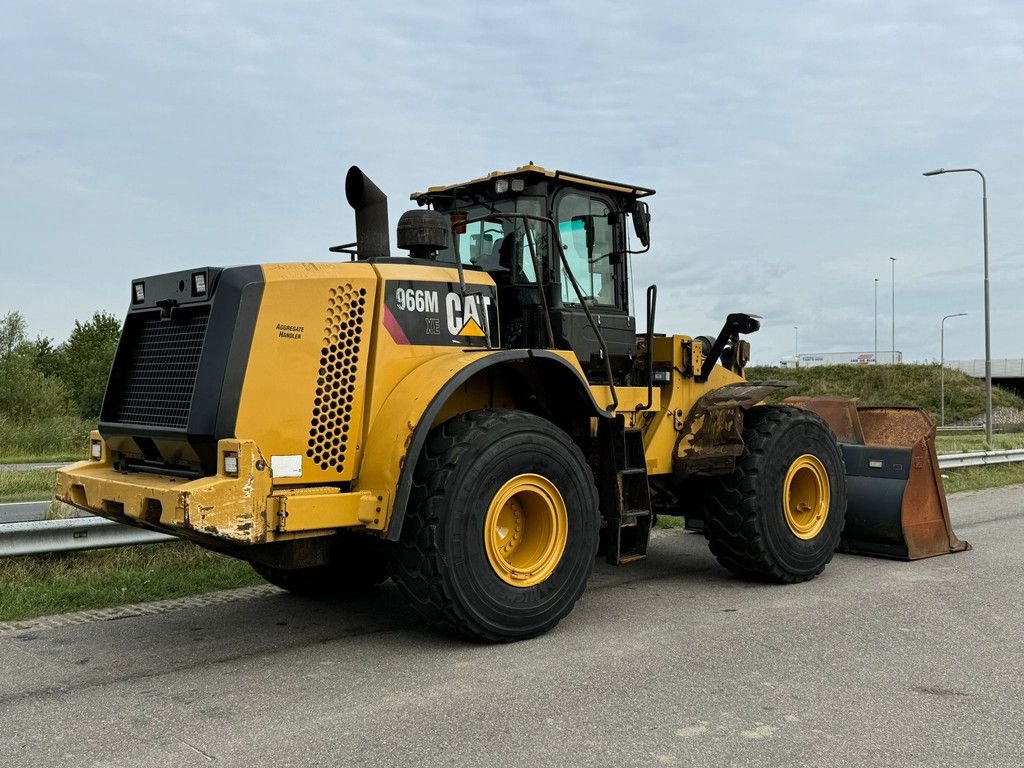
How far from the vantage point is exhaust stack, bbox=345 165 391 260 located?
20.1ft

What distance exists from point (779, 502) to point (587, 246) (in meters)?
2.43

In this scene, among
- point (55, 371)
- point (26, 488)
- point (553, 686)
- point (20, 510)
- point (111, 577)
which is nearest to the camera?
point (553, 686)

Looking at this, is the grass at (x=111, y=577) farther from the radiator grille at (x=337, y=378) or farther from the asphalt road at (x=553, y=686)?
the radiator grille at (x=337, y=378)

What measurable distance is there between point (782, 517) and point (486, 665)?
3.14 metres

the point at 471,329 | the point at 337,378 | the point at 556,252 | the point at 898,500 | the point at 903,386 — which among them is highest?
the point at 556,252

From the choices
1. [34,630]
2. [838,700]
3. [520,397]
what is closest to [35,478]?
[34,630]

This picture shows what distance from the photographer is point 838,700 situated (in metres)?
4.57

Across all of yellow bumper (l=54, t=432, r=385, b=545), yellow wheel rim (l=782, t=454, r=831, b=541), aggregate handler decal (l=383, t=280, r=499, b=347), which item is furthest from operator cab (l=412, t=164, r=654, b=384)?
yellow bumper (l=54, t=432, r=385, b=545)

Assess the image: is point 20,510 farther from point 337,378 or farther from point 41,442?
point 41,442

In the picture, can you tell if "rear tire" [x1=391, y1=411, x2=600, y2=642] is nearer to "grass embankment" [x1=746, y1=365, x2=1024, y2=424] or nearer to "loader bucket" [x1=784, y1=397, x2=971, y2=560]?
"loader bucket" [x1=784, y1=397, x2=971, y2=560]

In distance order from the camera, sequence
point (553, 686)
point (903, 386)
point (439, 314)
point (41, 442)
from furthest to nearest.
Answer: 1. point (903, 386)
2. point (41, 442)
3. point (439, 314)
4. point (553, 686)

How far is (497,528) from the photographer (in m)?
5.79

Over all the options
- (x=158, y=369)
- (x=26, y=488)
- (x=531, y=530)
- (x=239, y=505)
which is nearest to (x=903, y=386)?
(x=26, y=488)

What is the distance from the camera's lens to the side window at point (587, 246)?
22.4ft
